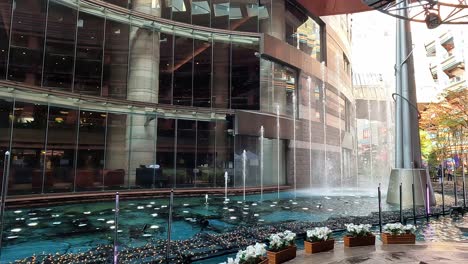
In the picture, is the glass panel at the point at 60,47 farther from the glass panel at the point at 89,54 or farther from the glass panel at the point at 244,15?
the glass panel at the point at 244,15

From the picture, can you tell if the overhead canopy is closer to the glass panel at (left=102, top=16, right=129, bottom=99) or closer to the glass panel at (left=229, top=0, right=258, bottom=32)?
the glass panel at (left=229, top=0, right=258, bottom=32)

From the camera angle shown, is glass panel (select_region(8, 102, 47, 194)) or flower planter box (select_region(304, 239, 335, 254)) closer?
flower planter box (select_region(304, 239, 335, 254))

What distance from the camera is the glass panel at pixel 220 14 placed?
2547cm

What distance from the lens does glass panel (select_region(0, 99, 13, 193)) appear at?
16.7m

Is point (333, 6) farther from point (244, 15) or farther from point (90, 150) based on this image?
point (90, 150)

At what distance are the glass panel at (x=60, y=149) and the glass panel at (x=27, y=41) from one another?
7.01 ft

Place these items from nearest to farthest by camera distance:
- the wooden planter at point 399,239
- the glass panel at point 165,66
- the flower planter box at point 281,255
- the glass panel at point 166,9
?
1. the flower planter box at point 281,255
2. the wooden planter at point 399,239
3. the glass panel at point 165,66
4. the glass panel at point 166,9

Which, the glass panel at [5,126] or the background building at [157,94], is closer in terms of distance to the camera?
the glass panel at [5,126]

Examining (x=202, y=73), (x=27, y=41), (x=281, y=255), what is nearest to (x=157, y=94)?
(x=202, y=73)

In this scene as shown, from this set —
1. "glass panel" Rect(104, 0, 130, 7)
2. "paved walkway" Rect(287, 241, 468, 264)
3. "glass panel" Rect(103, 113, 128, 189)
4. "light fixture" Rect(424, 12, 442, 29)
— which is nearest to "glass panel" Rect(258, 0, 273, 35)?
"glass panel" Rect(104, 0, 130, 7)

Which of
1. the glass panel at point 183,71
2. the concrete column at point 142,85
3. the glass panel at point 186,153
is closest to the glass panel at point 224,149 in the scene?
the glass panel at point 186,153

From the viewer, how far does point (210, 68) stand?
82.3 ft

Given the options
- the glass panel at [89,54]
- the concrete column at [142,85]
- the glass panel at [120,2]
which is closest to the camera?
the glass panel at [89,54]

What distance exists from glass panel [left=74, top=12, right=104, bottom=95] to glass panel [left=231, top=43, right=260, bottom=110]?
9.44m
